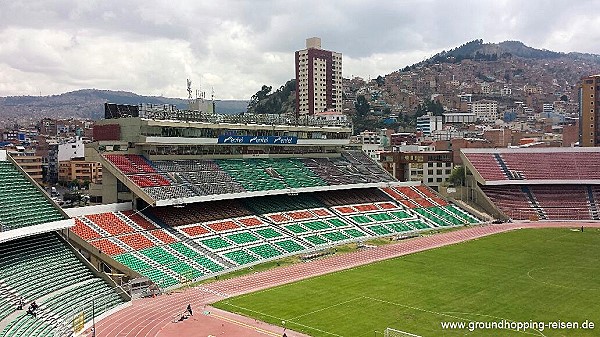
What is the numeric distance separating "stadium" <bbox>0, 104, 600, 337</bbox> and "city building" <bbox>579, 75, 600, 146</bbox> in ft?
153

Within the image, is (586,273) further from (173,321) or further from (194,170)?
(194,170)

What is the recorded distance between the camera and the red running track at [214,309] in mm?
29391

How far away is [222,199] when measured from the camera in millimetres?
51750

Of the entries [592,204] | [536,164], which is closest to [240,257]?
[592,204]

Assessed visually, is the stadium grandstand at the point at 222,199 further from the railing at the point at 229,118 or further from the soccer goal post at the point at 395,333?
the soccer goal post at the point at 395,333

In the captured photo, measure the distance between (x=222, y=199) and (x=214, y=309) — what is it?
19.1 meters

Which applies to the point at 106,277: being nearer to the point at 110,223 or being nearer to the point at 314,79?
the point at 110,223

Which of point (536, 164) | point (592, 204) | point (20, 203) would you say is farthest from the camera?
point (536, 164)

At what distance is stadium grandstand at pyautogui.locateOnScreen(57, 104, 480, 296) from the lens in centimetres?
4262

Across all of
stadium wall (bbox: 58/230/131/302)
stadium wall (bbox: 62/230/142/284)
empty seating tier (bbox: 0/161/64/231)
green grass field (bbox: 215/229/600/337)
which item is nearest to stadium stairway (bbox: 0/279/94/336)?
stadium wall (bbox: 58/230/131/302)

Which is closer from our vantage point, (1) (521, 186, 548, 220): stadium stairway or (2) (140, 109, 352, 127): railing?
A: (2) (140, 109, 352, 127): railing

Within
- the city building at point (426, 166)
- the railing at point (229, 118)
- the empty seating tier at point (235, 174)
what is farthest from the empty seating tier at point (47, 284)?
the city building at point (426, 166)

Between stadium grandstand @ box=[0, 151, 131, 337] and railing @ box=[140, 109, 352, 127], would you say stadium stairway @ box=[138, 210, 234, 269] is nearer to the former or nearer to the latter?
stadium grandstand @ box=[0, 151, 131, 337]

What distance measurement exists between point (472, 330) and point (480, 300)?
6144 millimetres
